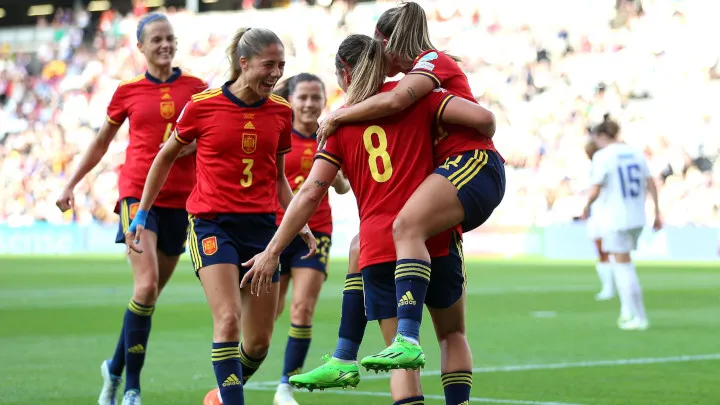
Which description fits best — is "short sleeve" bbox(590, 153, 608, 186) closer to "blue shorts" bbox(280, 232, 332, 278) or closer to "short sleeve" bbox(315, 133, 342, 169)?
"blue shorts" bbox(280, 232, 332, 278)

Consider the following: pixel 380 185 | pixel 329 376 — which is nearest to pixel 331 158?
pixel 380 185

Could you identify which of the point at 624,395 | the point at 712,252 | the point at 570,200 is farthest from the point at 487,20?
the point at 624,395

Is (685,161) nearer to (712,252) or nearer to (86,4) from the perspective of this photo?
(712,252)

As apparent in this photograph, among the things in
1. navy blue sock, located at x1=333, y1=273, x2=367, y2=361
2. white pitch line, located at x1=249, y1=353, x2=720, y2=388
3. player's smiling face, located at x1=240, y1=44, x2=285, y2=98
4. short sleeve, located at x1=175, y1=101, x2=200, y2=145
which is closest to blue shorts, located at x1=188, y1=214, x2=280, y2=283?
short sleeve, located at x1=175, y1=101, x2=200, y2=145

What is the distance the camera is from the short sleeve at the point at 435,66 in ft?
16.7

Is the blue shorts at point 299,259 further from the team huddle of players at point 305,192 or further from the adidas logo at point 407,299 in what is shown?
the adidas logo at point 407,299

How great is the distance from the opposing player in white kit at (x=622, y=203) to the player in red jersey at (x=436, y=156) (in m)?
8.28

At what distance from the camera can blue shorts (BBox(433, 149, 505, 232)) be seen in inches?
200

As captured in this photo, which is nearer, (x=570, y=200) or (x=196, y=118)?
(x=196, y=118)

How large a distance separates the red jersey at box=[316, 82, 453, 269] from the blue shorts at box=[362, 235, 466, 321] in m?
0.08

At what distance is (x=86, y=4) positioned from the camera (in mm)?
49719

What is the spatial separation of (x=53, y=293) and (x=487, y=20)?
18.1 m

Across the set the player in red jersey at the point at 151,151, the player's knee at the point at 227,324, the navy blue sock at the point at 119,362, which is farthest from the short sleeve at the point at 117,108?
the player's knee at the point at 227,324

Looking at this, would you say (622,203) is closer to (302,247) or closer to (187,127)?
(302,247)
